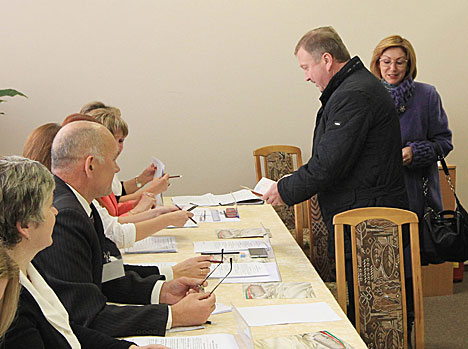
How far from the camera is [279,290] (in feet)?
7.72

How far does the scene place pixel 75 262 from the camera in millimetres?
1833

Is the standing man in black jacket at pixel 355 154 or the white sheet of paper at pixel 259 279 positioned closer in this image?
the white sheet of paper at pixel 259 279

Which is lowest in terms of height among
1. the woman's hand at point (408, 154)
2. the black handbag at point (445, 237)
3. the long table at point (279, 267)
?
the black handbag at point (445, 237)

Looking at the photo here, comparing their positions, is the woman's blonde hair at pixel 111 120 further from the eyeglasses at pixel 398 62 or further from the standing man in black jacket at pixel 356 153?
the eyeglasses at pixel 398 62

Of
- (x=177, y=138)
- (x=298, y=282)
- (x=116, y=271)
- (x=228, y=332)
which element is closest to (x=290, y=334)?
(x=228, y=332)

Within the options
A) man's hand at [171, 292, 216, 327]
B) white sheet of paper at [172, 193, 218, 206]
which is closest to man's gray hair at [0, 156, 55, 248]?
man's hand at [171, 292, 216, 327]

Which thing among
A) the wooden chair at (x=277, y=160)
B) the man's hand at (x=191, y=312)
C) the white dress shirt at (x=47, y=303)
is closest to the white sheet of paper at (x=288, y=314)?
the man's hand at (x=191, y=312)

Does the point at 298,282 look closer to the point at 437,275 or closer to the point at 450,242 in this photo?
the point at 450,242

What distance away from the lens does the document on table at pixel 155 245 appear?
2955mm

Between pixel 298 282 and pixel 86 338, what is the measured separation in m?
0.97

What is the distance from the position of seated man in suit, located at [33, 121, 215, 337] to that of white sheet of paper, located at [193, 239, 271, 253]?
0.61m

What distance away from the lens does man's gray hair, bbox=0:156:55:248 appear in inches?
52.7

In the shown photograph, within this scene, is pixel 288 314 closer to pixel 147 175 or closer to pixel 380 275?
pixel 380 275

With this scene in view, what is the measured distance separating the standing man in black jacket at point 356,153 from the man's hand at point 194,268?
0.73 m
